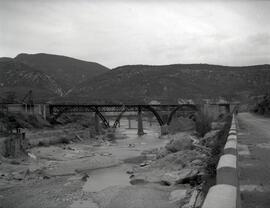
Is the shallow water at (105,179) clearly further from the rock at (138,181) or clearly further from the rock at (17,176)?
the rock at (17,176)

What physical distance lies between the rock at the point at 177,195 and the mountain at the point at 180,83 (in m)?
144

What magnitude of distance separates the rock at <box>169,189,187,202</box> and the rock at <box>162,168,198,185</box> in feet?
4.97

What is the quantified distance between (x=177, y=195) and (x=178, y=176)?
324cm

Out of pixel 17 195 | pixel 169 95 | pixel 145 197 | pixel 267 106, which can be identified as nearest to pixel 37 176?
pixel 17 195

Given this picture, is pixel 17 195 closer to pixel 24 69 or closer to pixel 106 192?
pixel 106 192

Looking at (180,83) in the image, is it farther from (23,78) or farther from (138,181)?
(138,181)

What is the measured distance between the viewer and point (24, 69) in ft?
634

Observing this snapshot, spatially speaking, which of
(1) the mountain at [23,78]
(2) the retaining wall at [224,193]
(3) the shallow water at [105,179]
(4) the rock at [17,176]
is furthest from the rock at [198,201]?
(1) the mountain at [23,78]

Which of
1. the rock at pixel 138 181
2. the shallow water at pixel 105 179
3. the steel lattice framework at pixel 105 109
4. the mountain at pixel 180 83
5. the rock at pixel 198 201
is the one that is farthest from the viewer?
the mountain at pixel 180 83

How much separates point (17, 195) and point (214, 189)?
17079 mm

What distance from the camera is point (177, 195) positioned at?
14641 millimetres

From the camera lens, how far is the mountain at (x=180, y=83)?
6649 inches

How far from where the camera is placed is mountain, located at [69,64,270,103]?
169 meters

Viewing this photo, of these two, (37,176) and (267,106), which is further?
(267,106)
